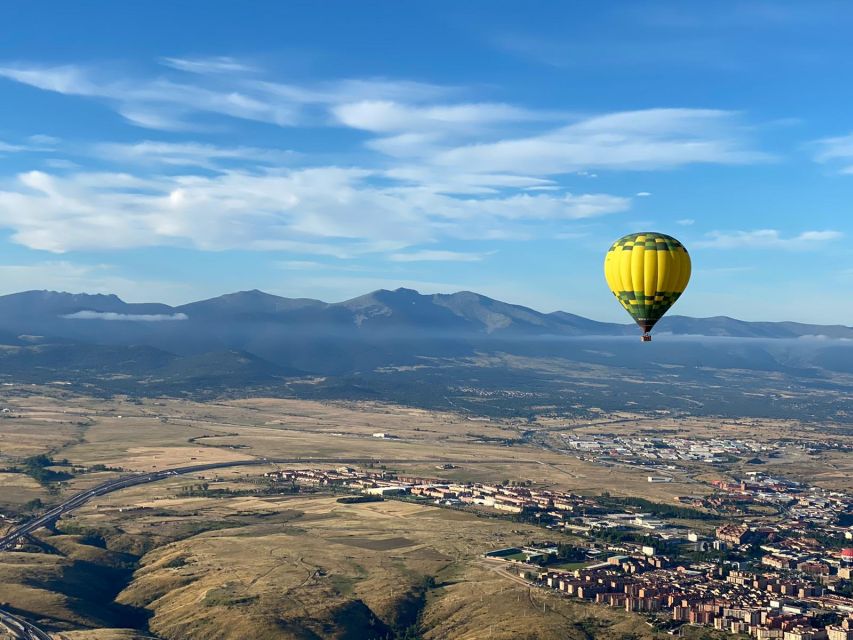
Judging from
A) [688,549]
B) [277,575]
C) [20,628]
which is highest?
[277,575]

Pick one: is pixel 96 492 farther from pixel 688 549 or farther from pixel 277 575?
pixel 688 549

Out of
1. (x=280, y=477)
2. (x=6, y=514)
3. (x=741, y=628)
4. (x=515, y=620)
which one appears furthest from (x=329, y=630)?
(x=280, y=477)

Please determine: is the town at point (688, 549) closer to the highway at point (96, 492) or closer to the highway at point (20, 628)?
the highway at point (96, 492)

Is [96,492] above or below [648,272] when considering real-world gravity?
below

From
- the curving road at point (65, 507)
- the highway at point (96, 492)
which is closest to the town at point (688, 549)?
the highway at point (96, 492)

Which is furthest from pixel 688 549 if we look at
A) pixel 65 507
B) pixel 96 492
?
pixel 96 492

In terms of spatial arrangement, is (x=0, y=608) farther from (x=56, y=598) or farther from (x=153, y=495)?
(x=153, y=495)

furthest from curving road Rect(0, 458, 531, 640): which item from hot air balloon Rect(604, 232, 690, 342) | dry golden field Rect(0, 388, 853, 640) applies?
hot air balloon Rect(604, 232, 690, 342)

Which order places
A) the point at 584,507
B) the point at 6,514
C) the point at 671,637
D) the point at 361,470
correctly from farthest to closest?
the point at 361,470 → the point at 584,507 → the point at 6,514 → the point at 671,637
